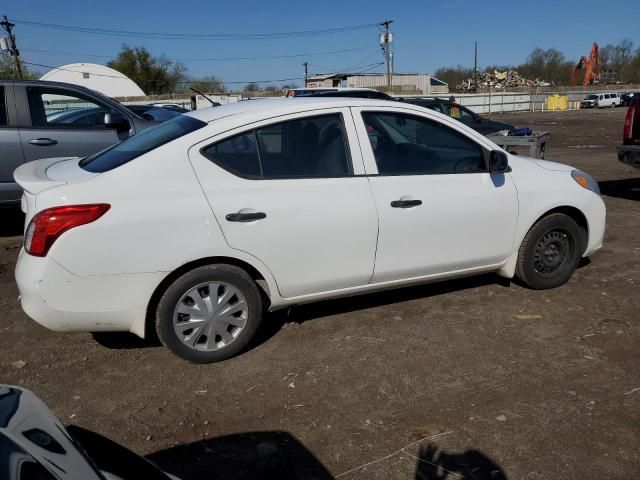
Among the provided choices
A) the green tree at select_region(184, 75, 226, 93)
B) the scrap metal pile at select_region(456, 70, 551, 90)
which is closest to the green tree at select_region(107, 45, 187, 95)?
the green tree at select_region(184, 75, 226, 93)

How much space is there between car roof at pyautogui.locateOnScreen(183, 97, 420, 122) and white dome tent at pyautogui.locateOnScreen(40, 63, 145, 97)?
5472 cm

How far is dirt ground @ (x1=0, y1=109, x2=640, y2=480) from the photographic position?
2705 millimetres

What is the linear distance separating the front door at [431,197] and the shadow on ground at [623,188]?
5585mm

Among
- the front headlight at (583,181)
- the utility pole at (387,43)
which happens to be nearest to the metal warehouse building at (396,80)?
the utility pole at (387,43)

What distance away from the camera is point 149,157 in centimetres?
338

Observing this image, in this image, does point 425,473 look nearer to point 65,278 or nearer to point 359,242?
point 359,242

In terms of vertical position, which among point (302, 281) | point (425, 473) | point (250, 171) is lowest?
point (425, 473)

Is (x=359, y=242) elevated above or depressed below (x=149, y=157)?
below

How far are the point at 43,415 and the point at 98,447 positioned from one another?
0.21 metres

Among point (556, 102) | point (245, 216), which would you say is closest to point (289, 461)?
point (245, 216)

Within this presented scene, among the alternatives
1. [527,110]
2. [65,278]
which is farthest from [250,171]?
[527,110]

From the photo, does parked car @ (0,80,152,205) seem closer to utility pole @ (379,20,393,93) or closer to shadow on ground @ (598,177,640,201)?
shadow on ground @ (598,177,640,201)

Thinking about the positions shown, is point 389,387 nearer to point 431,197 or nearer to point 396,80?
point 431,197

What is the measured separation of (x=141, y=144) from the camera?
12.2 ft
